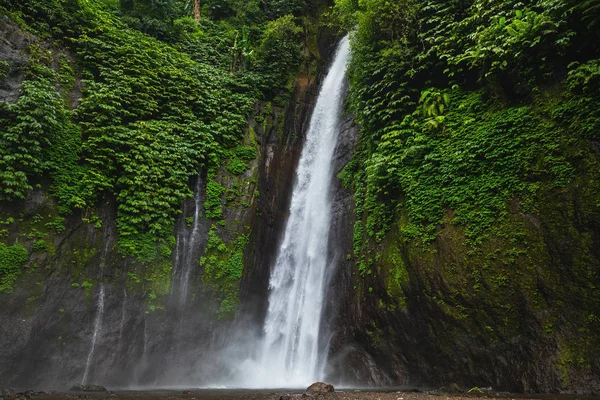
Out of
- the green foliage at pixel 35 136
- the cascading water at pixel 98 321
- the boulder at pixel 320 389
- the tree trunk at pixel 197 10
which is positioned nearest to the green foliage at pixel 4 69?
the green foliage at pixel 35 136

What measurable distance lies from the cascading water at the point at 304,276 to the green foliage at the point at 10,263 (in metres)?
8.32

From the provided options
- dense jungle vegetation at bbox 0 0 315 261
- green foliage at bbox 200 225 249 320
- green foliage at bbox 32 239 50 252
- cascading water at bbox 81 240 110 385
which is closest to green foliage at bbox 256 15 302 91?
dense jungle vegetation at bbox 0 0 315 261

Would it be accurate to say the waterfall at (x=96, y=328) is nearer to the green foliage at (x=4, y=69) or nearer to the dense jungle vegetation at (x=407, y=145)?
the dense jungle vegetation at (x=407, y=145)

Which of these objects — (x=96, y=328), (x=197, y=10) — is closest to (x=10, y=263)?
(x=96, y=328)

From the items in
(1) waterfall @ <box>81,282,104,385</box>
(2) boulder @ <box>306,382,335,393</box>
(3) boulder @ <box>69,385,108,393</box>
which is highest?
(1) waterfall @ <box>81,282,104,385</box>

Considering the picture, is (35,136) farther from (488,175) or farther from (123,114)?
(488,175)

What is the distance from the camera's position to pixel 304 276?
47.6 ft

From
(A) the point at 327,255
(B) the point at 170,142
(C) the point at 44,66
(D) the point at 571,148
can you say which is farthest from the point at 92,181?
(D) the point at 571,148

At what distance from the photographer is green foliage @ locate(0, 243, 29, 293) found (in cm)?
1016

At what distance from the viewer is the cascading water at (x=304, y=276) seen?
1279 cm

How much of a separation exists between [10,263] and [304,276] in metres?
9.93

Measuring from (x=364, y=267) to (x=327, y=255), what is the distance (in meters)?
2.52

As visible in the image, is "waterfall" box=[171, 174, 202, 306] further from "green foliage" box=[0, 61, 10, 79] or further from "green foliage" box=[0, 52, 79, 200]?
"green foliage" box=[0, 61, 10, 79]

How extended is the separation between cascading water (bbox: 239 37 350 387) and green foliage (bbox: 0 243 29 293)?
8316 millimetres
